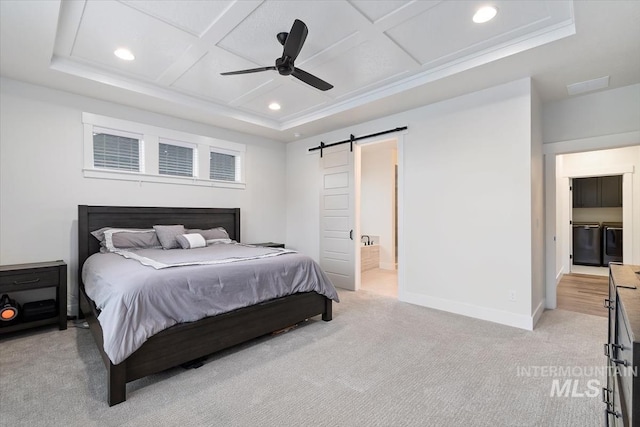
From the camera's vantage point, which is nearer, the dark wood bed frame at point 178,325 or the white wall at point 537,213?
the dark wood bed frame at point 178,325

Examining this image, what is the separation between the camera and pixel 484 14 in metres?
2.38

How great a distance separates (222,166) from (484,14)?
423 cm

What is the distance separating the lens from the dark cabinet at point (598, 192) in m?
6.93

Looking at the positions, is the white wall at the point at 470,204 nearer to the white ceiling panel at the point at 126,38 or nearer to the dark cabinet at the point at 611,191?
the white ceiling panel at the point at 126,38

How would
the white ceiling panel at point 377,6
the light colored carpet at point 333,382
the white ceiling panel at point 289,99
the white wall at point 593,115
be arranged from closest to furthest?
the light colored carpet at point 333,382 < the white ceiling panel at point 377,6 < the white wall at point 593,115 < the white ceiling panel at point 289,99

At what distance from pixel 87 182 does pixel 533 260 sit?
5416 mm

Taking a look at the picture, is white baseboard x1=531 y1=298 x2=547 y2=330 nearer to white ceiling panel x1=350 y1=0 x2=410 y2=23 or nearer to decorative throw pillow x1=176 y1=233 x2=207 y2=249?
white ceiling panel x1=350 y1=0 x2=410 y2=23

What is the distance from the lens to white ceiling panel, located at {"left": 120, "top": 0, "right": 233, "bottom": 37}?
7.46 feet

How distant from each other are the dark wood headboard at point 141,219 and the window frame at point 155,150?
1.42 ft

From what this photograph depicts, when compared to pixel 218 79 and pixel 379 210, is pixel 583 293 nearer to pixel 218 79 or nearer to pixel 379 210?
pixel 379 210

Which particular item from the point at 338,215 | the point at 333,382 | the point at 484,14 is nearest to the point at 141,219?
the point at 338,215

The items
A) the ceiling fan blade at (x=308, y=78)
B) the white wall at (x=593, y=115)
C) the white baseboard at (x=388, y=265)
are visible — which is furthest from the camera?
the white baseboard at (x=388, y=265)

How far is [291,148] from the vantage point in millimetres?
6074

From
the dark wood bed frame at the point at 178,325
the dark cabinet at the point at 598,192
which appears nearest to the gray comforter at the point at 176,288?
the dark wood bed frame at the point at 178,325
